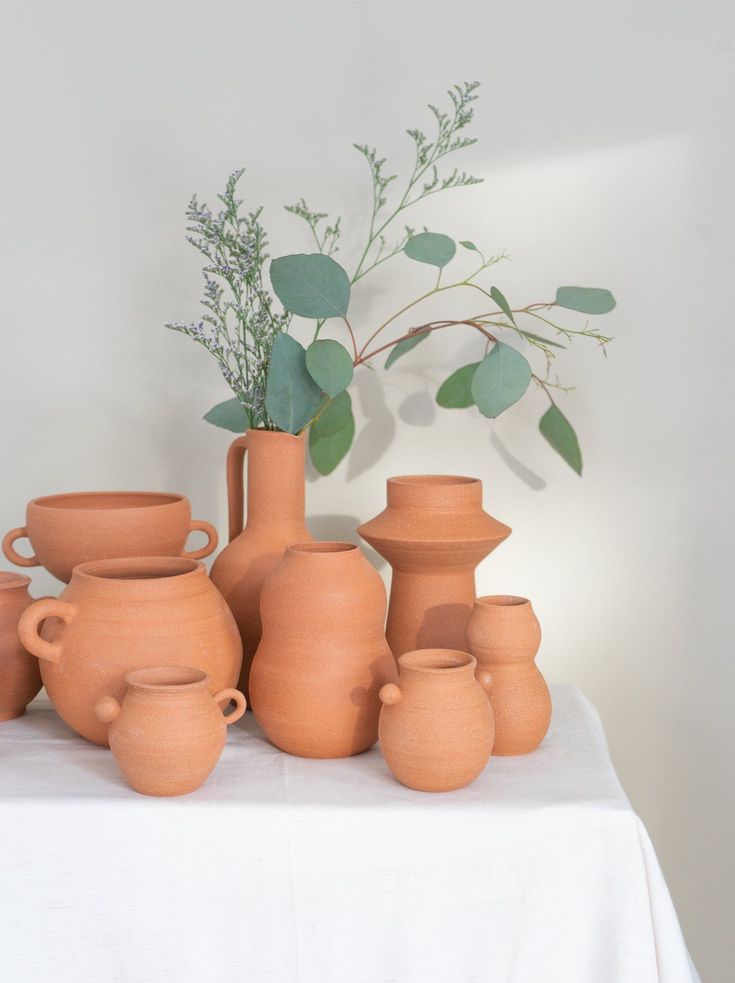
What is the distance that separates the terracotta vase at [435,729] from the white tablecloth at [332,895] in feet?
0.12

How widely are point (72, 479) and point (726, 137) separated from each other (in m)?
1.00

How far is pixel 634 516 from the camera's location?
1409 millimetres

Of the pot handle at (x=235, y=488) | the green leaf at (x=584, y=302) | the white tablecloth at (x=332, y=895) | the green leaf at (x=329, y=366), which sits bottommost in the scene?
the white tablecloth at (x=332, y=895)

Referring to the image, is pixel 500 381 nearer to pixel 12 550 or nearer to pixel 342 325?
pixel 342 325

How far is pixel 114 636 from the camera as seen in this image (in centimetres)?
97

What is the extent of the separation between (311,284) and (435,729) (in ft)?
1.63

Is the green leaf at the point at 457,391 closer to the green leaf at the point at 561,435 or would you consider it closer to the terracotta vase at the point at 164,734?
the green leaf at the point at 561,435

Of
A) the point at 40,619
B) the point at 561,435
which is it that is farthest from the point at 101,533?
the point at 561,435

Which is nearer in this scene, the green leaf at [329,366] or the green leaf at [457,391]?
the green leaf at [329,366]

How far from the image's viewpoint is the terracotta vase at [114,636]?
97 centimetres

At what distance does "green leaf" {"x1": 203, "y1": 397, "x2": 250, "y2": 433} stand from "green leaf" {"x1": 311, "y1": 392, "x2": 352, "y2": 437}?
0.09 meters

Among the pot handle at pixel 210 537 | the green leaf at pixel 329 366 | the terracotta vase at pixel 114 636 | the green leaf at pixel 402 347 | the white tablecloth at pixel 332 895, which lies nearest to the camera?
the white tablecloth at pixel 332 895

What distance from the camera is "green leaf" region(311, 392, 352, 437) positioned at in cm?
127

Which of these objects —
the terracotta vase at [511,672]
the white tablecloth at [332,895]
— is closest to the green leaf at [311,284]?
the terracotta vase at [511,672]
